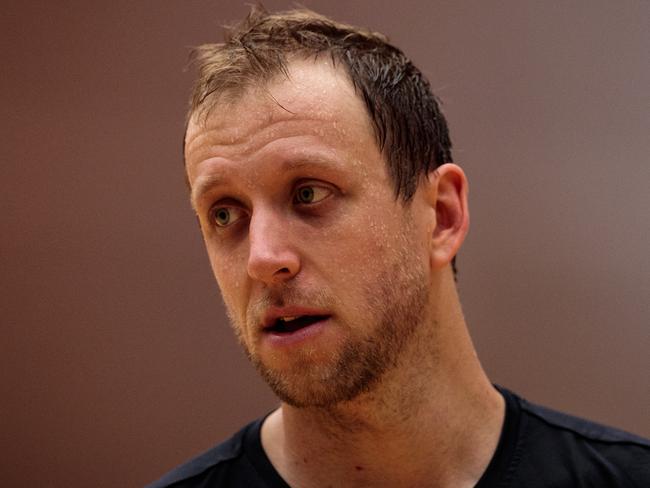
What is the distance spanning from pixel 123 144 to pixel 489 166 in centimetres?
97

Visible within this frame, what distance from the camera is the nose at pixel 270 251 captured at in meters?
1.20

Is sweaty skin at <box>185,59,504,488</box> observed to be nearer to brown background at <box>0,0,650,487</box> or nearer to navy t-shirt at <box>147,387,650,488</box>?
navy t-shirt at <box>147,387,650,488</box>

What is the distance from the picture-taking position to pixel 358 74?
1.35 meters

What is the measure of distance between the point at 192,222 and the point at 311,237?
3.22 feet

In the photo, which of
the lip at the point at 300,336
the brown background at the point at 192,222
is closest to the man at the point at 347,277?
the lip at the point at 300,336

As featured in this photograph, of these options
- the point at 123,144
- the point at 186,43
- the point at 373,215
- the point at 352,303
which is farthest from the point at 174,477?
the point at 186,43

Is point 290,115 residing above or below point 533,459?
above

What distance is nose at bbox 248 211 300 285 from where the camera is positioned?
47.2 inches

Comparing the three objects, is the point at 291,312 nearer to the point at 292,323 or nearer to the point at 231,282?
the point at 292,323

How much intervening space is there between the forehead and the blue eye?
3.1 inches

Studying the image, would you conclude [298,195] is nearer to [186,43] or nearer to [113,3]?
[186,43]

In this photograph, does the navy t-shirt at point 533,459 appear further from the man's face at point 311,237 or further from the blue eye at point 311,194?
the blue eye at point 311,194

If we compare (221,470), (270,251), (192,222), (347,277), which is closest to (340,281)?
(347,277)

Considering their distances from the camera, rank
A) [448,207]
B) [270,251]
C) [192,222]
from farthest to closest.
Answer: [192,222] < [448,207] < [270,251]
